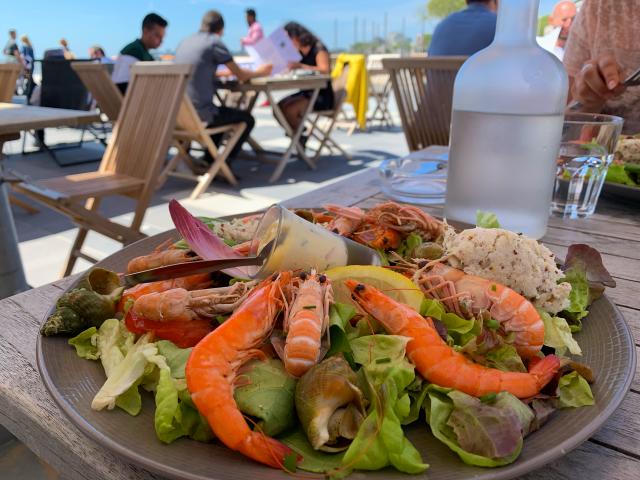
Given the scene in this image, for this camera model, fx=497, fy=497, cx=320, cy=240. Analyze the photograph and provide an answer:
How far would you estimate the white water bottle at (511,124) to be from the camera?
1087mm

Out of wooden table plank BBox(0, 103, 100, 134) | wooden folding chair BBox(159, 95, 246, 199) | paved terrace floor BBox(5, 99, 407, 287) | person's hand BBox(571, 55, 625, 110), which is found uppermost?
person's hand BBox(571, 55, 625, 110)

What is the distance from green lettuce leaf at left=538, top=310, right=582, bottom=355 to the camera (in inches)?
27.2

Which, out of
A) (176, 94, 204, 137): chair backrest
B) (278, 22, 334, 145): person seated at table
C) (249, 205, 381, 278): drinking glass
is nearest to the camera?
(249, 205, 381, 278): drinking glass

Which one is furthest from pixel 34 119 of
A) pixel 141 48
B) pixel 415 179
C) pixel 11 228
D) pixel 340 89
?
pixel 340 89

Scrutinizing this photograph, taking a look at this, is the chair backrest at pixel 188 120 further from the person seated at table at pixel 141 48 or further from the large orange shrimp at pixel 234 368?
the large orange shrimp at pixel 234 368

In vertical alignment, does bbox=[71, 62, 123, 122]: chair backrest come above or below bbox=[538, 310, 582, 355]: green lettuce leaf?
below

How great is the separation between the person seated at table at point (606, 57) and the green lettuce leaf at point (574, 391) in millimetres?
1385

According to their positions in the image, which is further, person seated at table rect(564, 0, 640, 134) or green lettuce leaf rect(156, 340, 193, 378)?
person seated at table rect(564, 0, 640, 134)

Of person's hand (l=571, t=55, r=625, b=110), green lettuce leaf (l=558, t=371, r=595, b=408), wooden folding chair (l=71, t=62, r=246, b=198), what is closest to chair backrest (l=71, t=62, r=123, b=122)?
wooden folding chair (l=71, t=62, r=246, b=198)

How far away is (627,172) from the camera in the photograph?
1402 millimetres

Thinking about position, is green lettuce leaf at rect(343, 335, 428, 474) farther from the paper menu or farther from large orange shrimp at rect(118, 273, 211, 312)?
the paper menu

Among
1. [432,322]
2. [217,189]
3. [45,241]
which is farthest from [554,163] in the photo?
[217,189]

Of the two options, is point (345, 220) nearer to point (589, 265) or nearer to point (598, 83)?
point (589, 265)

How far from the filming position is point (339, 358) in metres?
0.57
